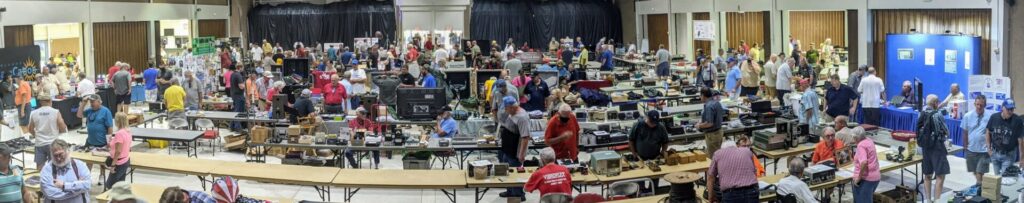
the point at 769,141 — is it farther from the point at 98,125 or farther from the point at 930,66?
the point at 98,125

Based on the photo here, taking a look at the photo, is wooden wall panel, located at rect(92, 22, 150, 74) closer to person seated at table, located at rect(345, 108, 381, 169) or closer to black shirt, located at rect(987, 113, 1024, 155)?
person seated at table, located at rect(345, 108, 381, 169)

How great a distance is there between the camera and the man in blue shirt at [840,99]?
15.7 m

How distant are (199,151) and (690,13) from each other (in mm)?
19600

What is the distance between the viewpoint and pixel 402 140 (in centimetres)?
1292

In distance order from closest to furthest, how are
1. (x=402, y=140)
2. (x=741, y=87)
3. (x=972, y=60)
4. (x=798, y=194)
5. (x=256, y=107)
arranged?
(x=798, y=194)
(x=402, y=140)
(x=972, y=60)
(x=256, y=107)
(x=741, y=87)

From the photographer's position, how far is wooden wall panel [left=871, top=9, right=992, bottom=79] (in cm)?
1738

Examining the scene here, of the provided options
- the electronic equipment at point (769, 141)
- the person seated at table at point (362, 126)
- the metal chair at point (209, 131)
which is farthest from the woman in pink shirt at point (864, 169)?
the metal chair at point (209, 131)

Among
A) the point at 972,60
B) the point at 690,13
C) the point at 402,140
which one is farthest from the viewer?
the point at 690,13

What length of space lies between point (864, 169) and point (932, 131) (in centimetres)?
191

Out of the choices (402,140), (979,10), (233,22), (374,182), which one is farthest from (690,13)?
(374,182)

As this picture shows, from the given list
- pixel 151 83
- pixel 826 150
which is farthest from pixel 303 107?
pixel 151 83

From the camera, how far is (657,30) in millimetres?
36250

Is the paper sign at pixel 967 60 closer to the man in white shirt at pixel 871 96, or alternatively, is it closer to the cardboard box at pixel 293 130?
the man in white shirt at pixel 871 96

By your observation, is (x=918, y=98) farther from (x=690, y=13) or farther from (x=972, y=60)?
(x=690, y=13)
